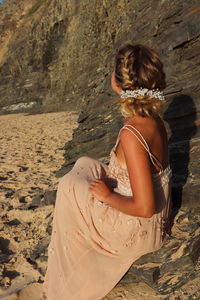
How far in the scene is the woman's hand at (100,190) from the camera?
267cm

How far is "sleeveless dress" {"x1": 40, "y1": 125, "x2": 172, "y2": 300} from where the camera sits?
270 cm

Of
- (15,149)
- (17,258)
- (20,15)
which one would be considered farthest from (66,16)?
(17,258)

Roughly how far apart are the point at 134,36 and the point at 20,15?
2312cm

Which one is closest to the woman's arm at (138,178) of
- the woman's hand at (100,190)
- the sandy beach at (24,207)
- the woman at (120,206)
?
the woman at (120,206)

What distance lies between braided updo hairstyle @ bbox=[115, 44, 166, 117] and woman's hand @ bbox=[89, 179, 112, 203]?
1.88 feet

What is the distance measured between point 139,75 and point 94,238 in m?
1.29

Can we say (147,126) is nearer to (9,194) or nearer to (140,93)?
(140,93)

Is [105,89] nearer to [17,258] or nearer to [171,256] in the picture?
[17,258]

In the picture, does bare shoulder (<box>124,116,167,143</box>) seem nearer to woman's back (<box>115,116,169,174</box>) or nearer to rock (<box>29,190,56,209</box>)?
woman's back (<box>115,116,169,174</box>)

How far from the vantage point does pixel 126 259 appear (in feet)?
9.30

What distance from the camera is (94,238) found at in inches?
110

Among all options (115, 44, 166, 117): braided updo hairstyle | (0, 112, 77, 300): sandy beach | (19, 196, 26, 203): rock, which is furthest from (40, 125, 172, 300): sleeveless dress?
(19, 196, 26, 203): rock

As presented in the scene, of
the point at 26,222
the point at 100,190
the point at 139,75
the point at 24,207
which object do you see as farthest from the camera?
the point at 24,207

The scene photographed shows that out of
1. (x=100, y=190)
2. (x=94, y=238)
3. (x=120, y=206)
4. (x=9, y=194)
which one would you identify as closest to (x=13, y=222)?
(x=9, y=194)
